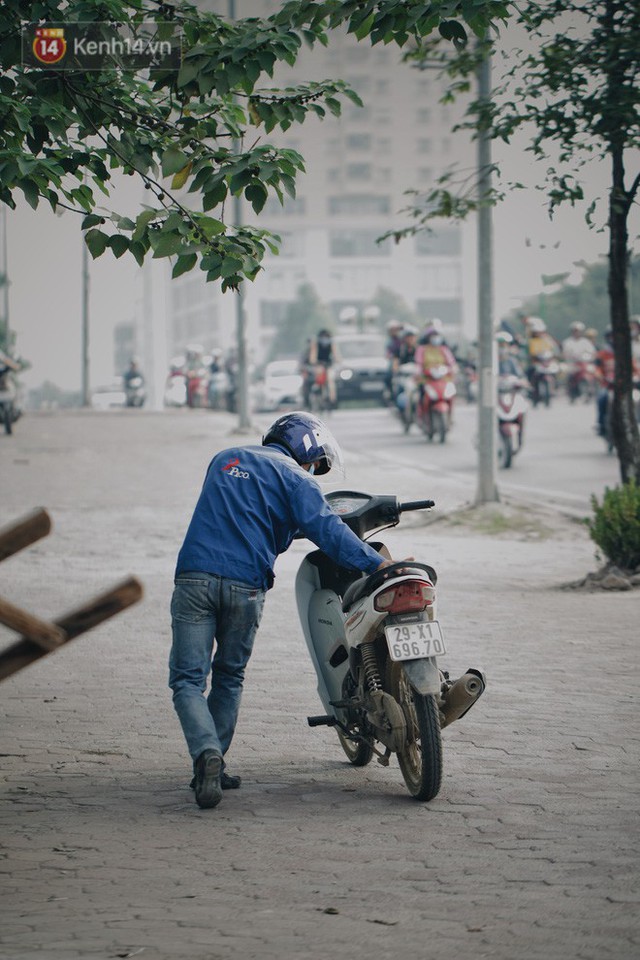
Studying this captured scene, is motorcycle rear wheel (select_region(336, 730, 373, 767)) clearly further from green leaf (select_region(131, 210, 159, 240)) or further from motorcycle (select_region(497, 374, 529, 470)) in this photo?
motorcycle (select_region(497, 374, 529, 470))

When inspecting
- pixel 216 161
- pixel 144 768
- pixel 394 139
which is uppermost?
pixel 394 139

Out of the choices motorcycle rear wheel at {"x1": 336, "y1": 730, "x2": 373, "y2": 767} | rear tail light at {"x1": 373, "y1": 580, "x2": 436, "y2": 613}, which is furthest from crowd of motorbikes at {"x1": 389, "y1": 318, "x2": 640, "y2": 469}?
rear tail light at {"x1": 373, "y1": 580, "x2": 436, "y2": 613}

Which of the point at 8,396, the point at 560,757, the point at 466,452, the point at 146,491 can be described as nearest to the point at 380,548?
the point at 560,757

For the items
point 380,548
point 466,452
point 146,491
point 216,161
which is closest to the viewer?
point 380,548

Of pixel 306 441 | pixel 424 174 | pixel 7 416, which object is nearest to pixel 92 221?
pixel 306 441

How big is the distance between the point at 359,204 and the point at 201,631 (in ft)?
440

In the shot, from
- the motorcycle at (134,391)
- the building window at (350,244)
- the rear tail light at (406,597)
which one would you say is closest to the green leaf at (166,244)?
the rear tail light at (406,597)

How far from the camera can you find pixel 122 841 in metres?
5.38

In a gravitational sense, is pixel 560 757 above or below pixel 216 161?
below

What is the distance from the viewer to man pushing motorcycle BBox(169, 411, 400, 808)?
19.3 ft

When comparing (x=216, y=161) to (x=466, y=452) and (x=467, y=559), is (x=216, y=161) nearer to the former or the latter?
(x=467, y=559)

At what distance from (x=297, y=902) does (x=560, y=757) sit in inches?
85.4

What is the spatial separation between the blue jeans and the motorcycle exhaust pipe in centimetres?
83

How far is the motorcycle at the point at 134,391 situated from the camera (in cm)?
4878
